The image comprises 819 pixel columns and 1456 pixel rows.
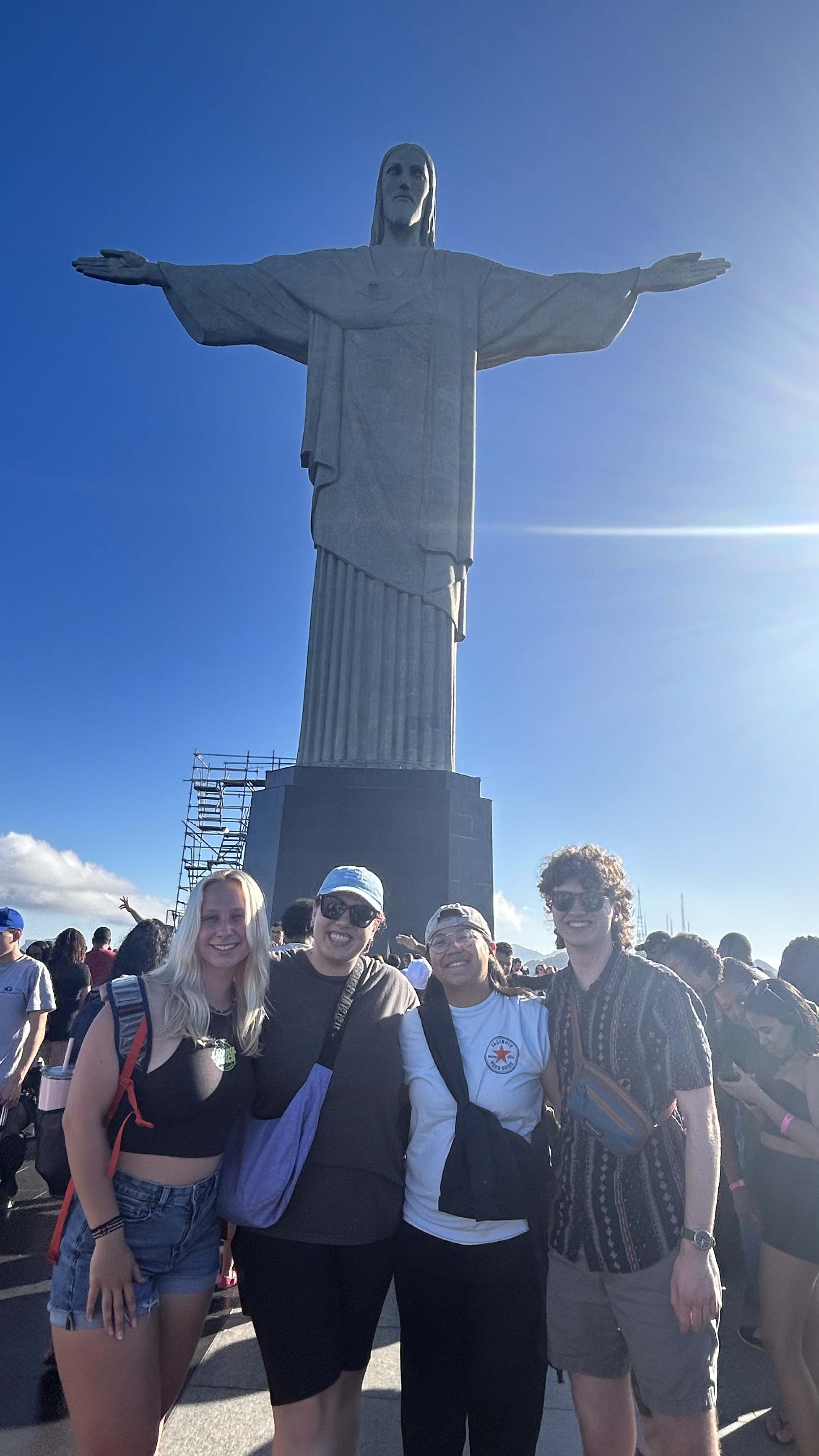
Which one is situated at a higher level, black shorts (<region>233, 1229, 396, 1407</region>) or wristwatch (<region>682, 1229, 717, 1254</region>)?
wristwatch (<region>682, 1229, 717, 1254</region>)

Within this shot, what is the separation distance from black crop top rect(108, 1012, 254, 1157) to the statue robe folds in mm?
8038

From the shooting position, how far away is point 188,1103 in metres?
2.27

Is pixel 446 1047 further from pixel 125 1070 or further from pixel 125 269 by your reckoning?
pixel 125 269

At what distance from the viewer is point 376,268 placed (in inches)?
472

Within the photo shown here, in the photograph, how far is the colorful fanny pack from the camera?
2.33 m

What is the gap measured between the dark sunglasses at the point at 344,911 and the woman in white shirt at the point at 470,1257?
1.29ft

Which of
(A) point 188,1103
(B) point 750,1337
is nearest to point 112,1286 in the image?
(A) point 188,1103

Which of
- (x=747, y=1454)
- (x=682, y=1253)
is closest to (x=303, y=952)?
(x=682, y=1253)

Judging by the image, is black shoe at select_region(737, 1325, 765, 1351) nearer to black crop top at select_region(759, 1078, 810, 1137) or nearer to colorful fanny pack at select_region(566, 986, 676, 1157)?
black crop top at select_region(759, 1078, 810, 1137)

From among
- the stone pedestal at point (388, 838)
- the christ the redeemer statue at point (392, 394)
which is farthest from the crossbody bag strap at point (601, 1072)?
the christ the redeemer statue at point (392, 394)

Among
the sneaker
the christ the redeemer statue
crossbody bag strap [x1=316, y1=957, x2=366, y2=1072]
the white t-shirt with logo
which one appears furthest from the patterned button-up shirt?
the christ the redeemer statue

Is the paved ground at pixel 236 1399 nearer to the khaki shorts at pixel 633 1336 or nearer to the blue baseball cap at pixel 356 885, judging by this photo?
the khaki shorts at pixel 633 1336

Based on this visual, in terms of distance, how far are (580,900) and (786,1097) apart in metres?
1.34

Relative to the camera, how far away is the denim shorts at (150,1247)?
2.17 metres
